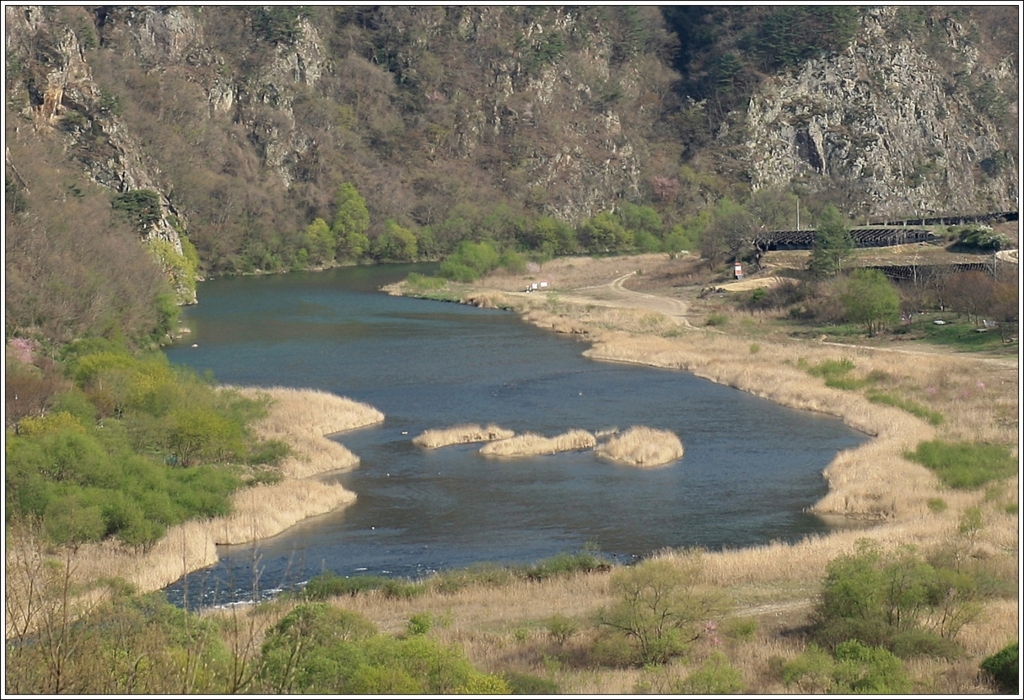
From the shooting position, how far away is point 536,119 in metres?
117

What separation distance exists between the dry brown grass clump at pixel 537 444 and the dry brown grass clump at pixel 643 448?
2.07 ft

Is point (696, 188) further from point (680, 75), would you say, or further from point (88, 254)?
point (88, 254)

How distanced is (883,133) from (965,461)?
89551mm

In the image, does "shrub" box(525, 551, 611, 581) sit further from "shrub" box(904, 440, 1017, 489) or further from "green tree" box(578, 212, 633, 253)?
"green tree" box(578, 212, 633, 253)

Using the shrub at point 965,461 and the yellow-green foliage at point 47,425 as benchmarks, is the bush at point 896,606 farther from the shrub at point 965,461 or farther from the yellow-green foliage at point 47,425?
the yellow-green foliage at point 47,425

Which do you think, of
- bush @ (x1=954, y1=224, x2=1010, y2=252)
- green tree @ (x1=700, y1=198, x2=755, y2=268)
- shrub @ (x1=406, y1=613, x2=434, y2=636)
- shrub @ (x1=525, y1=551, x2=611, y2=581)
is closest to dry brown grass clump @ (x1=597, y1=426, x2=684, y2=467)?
shrub @ (x1=525, y1=551, x2=611, y2=581)

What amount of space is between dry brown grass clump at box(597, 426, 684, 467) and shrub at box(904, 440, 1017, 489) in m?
5.77

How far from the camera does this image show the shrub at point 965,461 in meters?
27.3

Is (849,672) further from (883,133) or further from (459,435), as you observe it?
(883,133)

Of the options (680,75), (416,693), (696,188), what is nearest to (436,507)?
(416,693)

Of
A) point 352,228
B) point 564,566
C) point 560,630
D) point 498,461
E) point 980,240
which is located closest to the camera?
point 560,630

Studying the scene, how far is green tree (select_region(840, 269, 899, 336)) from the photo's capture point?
4906 cm

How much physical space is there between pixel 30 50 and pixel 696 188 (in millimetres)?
60443

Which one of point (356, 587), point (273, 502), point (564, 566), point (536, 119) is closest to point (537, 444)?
point (273, 502)
